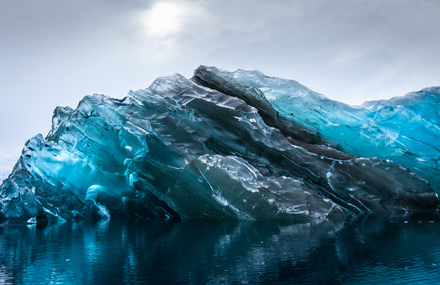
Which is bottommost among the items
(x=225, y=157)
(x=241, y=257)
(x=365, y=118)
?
(x=241, y=257)

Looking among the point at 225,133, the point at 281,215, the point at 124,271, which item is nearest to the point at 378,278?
the point at 124,271

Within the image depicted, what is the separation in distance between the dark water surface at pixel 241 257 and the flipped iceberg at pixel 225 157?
6931 mm

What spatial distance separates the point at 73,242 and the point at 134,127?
12.0 m

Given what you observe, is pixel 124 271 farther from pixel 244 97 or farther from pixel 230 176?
pixel 244 97

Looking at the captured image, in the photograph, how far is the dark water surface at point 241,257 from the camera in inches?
414

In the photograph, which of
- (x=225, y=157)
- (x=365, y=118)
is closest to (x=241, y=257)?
(x=225, y=157)

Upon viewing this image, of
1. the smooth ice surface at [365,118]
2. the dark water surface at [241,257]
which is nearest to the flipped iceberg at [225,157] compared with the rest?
the smooth ice surface at [365,118]

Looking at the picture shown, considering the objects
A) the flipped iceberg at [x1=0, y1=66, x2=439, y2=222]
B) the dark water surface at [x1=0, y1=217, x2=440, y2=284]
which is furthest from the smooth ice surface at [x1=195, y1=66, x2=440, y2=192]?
the dark water surface at [x1=0, y1=217, x2=440, y2=284]

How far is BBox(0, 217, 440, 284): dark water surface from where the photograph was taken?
34.5 ft

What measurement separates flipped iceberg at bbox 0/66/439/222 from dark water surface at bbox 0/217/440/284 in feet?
22.7

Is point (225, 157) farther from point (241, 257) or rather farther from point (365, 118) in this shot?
point (241, 257)

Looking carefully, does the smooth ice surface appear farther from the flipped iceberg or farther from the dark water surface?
the dark water surface

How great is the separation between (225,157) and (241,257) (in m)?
14.2

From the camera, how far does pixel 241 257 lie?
13375mm
